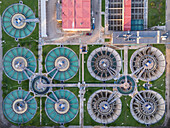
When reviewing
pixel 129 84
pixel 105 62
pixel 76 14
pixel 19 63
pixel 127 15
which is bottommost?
pixel 129 84

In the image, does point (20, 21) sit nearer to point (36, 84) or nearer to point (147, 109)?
point (36, 84)

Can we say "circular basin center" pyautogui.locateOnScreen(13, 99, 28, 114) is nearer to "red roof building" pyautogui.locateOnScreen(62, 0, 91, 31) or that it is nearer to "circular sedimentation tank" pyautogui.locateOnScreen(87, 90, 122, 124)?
"circular sedimentation tank" pyautogui.locateOnScreen(87, 90, 122, 124)

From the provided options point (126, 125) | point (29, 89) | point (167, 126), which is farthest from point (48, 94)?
point (167, 126)

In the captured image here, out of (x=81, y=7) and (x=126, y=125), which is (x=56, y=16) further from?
(x=126, y=125)

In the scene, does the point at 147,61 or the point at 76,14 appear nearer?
the point at 76,14

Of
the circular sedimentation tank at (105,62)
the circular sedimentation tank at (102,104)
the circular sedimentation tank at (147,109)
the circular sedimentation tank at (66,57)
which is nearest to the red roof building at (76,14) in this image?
the circular sedimentation tank at (66,57)

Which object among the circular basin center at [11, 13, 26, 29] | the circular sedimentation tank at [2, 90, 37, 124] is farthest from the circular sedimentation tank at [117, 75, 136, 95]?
the circular basin center at [11, 13, 26, 29]

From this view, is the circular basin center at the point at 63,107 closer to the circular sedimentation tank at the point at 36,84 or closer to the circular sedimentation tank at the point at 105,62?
the circular sedimentation tank at the point at 36,84

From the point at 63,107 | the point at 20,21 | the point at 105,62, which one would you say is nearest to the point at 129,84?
the point at 105,62
